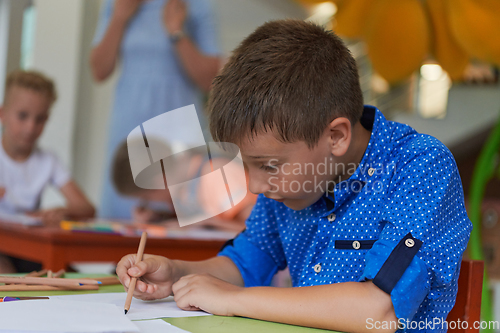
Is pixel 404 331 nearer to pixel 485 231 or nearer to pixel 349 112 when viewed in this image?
pixel 349 112

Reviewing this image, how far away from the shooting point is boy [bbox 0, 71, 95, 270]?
1.70 metres

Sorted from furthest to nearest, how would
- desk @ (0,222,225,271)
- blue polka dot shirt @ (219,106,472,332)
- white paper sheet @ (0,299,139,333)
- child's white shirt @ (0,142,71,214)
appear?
child's white shirt @ (0,142,71,214), desk @ (0,222,225,271), blue polka dot shirt @ (219,106,472,332), white paper sheet @ (0,299,139,333)

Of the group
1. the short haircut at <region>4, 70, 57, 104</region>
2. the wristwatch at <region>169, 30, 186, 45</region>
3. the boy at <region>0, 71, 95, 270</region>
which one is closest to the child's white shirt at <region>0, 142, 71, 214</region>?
the boy at <region>0, 71, 95, 270</region>

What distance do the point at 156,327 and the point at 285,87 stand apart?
1.00 ft

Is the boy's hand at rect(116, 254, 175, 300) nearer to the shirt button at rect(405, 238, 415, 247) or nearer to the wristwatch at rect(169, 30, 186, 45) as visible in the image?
the shirt button at rect(405, 238, 415, 247)

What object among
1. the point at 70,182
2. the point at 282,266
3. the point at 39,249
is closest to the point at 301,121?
Result: the point at 282,266

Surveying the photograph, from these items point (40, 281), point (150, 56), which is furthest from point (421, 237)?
point (150, 56)

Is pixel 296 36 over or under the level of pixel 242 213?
over

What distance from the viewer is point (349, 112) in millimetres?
654

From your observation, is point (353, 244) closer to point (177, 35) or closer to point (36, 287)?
point (36, 287)

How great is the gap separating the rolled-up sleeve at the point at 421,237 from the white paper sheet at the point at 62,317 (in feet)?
0.82

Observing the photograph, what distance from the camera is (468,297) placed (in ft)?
1.93

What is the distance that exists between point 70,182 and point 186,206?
105 centimetres

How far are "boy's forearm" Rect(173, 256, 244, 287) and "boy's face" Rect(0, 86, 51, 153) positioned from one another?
120 centimetres
